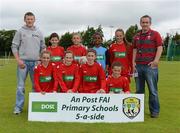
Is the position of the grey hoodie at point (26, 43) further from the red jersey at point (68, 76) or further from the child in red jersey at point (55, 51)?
the red jersey at point (68, 76)

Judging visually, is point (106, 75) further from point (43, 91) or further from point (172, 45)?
point (172, 45)

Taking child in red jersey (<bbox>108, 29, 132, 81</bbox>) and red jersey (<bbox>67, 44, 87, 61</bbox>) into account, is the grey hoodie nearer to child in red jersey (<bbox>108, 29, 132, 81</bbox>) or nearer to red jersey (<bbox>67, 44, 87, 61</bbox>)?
red jersey (<bbox>67, 44, 87, 61</bbox>)

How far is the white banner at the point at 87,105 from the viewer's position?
29.6 ft

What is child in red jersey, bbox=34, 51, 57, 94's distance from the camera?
9.66 meters

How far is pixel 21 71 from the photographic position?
985 cm

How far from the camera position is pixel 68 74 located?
31.9 ft

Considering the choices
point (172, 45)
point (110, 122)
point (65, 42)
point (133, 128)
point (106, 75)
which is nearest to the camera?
point (133, 128)

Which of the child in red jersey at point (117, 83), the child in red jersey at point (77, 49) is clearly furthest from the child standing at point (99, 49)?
the child in red jersey at point (117, 83)

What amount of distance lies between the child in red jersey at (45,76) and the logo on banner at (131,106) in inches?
70.5

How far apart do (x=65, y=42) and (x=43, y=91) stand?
86625 mm

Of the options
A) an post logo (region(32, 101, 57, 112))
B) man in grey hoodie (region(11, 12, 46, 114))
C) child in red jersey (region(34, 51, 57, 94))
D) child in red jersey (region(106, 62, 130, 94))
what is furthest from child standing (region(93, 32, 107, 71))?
an post logo (region(32, 101, 57, 112))

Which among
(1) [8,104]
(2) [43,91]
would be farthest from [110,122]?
(1) [8,104]

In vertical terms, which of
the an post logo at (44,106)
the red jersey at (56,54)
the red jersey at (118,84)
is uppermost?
the red jersey at (56,54)

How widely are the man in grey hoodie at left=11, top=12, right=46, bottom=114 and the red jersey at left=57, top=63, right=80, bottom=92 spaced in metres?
0.72
